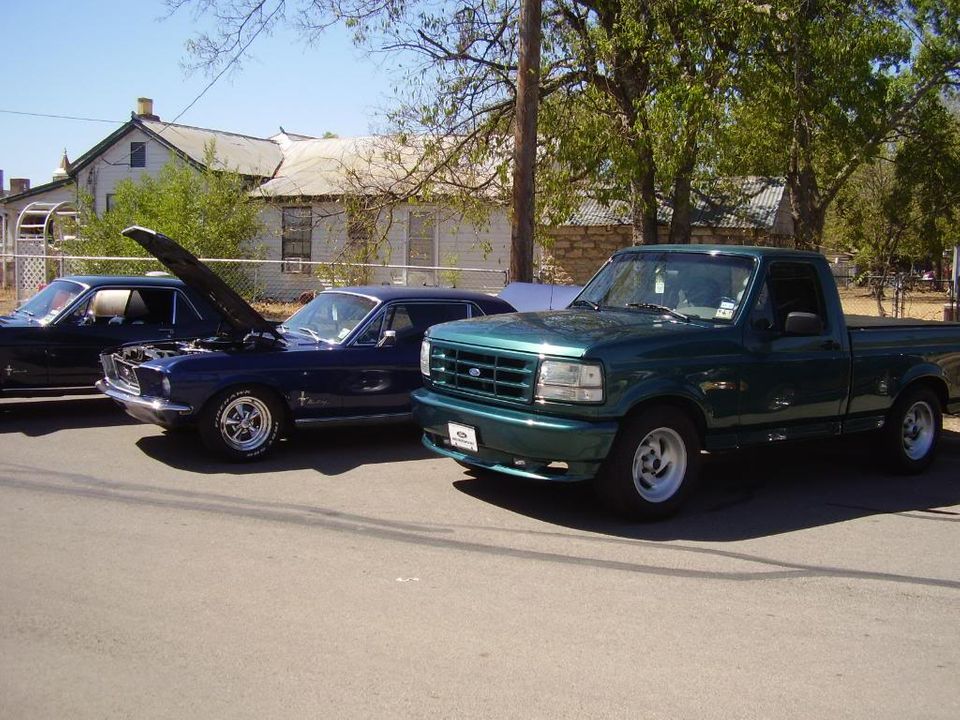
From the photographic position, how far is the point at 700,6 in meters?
14.1

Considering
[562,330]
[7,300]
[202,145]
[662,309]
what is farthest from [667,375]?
[202,145]

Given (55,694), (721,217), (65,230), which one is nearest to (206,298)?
(55,694)

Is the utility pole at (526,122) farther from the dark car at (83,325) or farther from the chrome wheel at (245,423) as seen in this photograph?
the chrome wheel at (245,423)

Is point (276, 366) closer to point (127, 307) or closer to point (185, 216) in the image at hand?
point (127, 307)

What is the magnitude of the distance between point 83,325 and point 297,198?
1516 cm

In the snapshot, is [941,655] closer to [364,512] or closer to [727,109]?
[364,512]

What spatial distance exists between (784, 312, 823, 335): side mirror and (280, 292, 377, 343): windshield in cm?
393

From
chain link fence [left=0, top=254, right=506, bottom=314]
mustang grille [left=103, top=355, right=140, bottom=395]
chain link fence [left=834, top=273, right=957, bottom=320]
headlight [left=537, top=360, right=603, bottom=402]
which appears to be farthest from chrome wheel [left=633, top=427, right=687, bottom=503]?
chain link fence [left=0, top=254, right=506, bottom=314]

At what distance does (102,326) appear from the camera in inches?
403

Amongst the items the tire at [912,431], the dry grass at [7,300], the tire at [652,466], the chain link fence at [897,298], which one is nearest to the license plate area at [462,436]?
the tire at [652,466]

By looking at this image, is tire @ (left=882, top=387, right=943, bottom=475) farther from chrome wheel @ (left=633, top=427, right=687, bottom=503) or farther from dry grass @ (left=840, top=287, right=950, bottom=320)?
dry grass @ (left=840, top=287, right=950, bottom=320)

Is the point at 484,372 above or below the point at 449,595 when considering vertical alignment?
above

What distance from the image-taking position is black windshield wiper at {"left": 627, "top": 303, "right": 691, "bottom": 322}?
748 centimetres

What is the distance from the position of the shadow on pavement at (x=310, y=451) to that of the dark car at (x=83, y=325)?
3.90 feet
